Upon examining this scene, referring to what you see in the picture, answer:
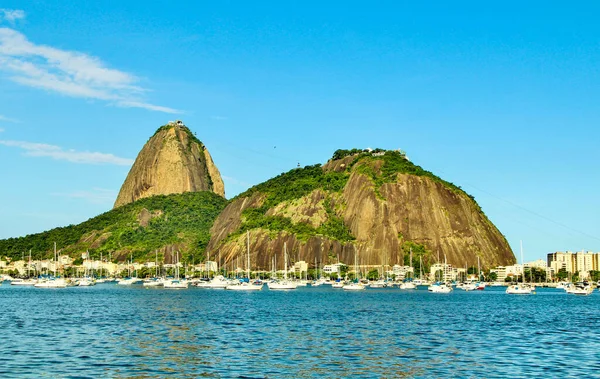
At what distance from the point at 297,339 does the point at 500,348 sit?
558 inches

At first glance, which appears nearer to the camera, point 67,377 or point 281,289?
point 67,377

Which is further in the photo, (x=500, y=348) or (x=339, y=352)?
(x=500, y=348)

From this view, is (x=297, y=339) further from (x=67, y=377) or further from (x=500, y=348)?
(x=67, y=377)

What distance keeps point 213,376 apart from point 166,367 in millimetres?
3578

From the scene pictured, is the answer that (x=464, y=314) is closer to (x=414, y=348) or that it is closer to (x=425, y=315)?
(x=425, y=315)

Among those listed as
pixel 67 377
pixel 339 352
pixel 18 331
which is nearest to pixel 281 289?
pixel 18 331

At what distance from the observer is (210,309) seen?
291 feet

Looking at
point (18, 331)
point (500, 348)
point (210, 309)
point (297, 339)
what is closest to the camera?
point (500, 348)

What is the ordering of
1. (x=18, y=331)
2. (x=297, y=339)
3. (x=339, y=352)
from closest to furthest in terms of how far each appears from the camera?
(x=339, y=352), (x=297, y=339), (x=18, y=331)

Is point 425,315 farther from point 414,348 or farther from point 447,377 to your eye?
point 447,377

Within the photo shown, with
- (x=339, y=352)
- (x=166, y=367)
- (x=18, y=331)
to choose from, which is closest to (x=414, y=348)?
Result: (x=339, y=352)

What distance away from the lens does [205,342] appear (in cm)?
5031

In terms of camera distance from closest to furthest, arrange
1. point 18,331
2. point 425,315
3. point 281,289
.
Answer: point 18,331
point 425,315
point 281,289

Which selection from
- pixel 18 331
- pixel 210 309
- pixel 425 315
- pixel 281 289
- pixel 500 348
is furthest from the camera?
pixel 281 289
